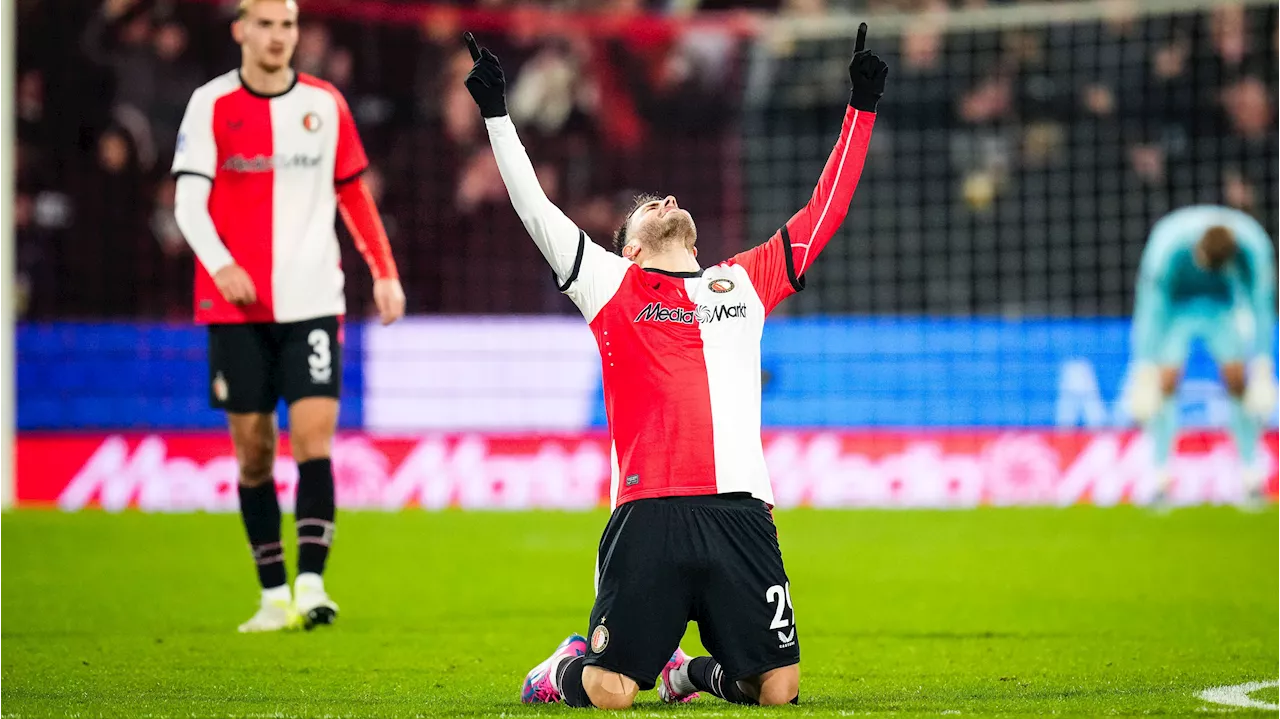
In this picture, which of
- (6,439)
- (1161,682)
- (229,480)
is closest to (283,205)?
(1161,682)

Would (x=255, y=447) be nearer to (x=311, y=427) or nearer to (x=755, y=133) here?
(x=311, y=427)

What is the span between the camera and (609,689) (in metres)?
4.51

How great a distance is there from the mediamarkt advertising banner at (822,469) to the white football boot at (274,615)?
6.59 m

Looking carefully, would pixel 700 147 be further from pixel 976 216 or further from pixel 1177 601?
pixel 1177 601

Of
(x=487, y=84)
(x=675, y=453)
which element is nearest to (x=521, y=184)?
(x=487, y=84)

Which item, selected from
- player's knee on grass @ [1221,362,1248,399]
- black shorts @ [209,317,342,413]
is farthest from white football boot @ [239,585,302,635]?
player's knee on grass @ [1221,362,1248,399]

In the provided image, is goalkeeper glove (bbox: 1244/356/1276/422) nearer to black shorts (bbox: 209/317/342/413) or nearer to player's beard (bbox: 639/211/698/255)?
black shorts (bbox: 209/317/342/413)

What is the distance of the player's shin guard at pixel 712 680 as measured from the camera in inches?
184

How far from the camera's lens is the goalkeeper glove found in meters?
12.3

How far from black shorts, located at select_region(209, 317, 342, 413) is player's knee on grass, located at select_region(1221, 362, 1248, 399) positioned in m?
7.77

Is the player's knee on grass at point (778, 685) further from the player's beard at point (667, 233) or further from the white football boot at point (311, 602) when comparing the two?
the white football boot at point (311, 602)

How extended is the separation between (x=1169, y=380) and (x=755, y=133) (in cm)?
522

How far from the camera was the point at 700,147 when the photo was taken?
52.0 ft

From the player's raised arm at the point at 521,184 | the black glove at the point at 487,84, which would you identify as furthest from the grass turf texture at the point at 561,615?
the black glove at the point at 487,84
